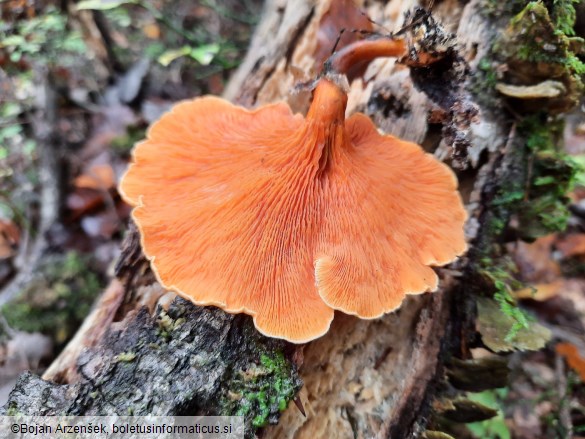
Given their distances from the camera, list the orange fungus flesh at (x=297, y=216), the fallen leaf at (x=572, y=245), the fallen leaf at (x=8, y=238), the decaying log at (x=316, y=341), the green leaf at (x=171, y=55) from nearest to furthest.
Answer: the decaying log at (x=316, y=341) < the orange fungus flesh at (x=297, y=216) < the green leaf at (x=171, y=55) < the fallen leaf at (x=8, y=238) < the fallen leaf at (x=572, y=245)

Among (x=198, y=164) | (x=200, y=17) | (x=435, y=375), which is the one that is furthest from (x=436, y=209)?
(x=200, y=17)

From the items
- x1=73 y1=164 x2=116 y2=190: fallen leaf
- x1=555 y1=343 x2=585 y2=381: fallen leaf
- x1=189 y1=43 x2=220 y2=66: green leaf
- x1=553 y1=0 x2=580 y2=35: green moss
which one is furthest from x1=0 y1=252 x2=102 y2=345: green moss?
x1=555 y1=343 x2=585 y2=381: fallen leaf

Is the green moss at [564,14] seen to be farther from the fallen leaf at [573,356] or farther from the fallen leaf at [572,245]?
the fallen leaf at [572,245]

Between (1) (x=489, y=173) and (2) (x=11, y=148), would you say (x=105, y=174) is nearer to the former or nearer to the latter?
(2) (x=11, y=148)

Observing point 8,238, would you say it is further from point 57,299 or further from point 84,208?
point 57,299

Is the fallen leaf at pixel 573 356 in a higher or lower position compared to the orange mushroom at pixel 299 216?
lower

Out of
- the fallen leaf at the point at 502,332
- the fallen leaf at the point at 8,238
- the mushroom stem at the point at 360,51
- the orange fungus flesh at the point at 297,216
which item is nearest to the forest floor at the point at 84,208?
the fallen leaf at the point at 8,238
